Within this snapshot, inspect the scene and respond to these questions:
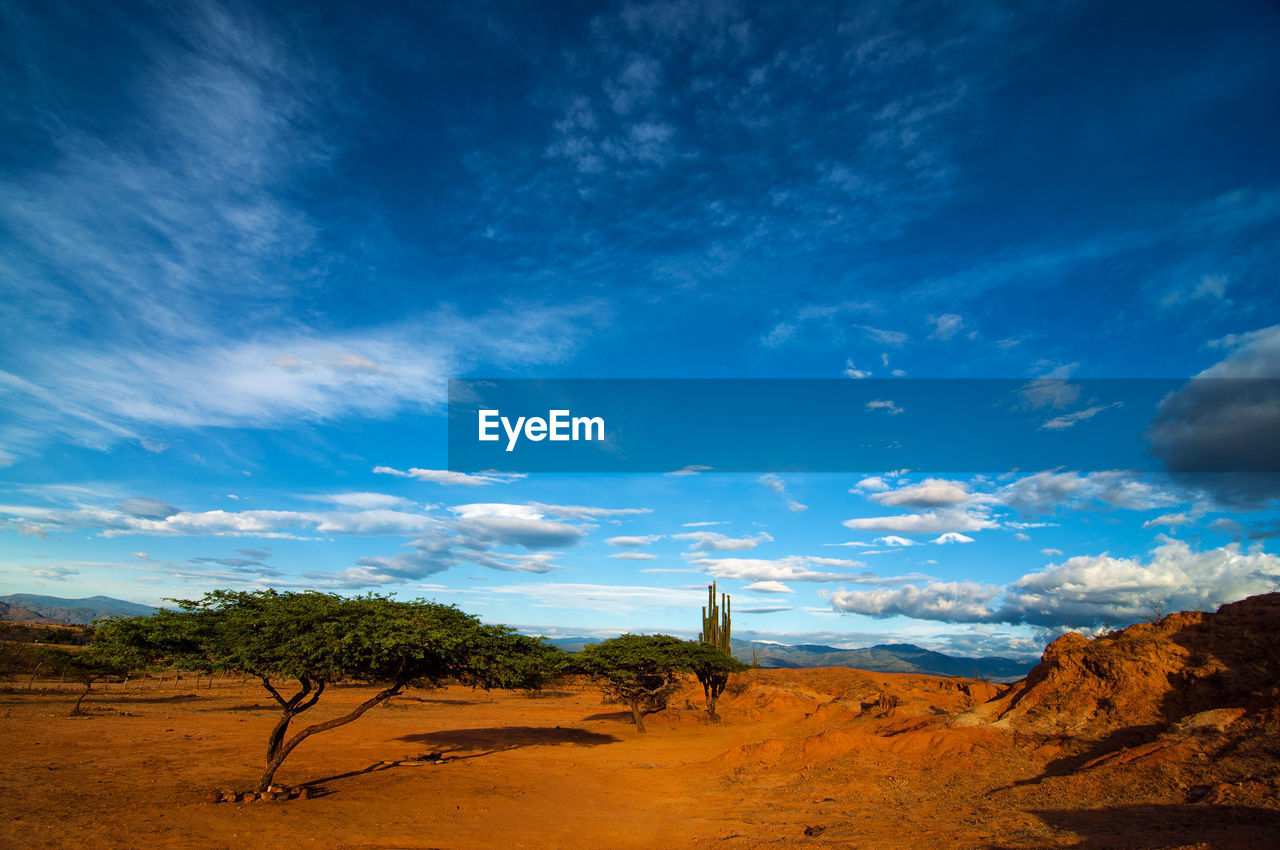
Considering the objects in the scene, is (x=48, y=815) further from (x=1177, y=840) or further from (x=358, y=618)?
(x=1177, y=840)

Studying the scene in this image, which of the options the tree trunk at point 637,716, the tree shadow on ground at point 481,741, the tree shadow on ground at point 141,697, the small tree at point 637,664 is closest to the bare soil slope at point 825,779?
the tree shadow on ground at point 481,741

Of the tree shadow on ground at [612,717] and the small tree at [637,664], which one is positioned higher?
the small tree at [637,664]

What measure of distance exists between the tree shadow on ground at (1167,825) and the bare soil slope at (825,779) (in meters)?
0.07

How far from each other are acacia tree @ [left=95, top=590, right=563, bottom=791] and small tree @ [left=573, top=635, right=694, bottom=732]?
17.8m

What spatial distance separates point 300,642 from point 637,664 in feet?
79.7

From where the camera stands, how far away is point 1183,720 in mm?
15039

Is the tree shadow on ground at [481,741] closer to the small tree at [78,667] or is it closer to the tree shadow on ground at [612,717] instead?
the tree shadow on ground at [612,717]

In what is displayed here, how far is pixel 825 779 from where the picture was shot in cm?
1917

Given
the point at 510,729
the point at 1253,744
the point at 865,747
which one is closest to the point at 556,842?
the point at 865,747

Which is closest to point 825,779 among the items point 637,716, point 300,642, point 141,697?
point 300,642

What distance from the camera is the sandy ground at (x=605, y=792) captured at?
1293cm

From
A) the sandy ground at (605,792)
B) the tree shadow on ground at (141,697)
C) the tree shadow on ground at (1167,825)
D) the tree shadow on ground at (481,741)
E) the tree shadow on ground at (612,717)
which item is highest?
the tree shadow on ground at (1167,825)

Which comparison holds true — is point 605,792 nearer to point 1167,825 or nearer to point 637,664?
point 1167,825

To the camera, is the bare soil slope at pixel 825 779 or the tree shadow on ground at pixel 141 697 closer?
the bare soil slope at pixel 825 779
